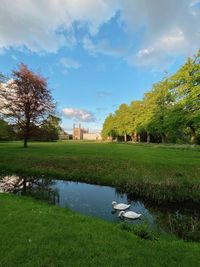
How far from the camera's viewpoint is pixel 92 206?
9.79 meters

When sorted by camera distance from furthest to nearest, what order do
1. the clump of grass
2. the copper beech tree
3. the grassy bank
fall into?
the copper beech tree, the grassy bank, the clump of grass

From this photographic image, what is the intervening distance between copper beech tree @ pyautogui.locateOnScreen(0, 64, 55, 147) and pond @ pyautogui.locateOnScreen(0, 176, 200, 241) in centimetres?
1381

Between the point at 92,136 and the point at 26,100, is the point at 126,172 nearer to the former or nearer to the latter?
the point at 26,100

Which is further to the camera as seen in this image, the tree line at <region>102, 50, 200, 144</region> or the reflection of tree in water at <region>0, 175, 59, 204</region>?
the tree line at <region>102, 50, 200, 144</region>

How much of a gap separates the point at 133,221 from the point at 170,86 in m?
30.7

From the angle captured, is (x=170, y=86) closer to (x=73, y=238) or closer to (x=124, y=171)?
(x=124, y=171)

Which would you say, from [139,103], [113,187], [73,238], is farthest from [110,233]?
[139,103]

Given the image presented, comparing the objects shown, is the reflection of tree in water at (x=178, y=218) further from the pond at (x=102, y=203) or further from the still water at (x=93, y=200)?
the still water at (x=93, y=200)

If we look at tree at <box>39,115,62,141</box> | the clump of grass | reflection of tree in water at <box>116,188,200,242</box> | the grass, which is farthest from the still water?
tree at <box>39,115,62,141</box>

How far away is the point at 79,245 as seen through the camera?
5.05 metres

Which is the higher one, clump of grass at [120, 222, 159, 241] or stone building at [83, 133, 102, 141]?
stone building at [83, 133, 102, 141]

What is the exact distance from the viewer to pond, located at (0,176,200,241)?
7637 millimetres

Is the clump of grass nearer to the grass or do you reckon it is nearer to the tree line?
the grass

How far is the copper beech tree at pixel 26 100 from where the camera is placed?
26.6 metres
